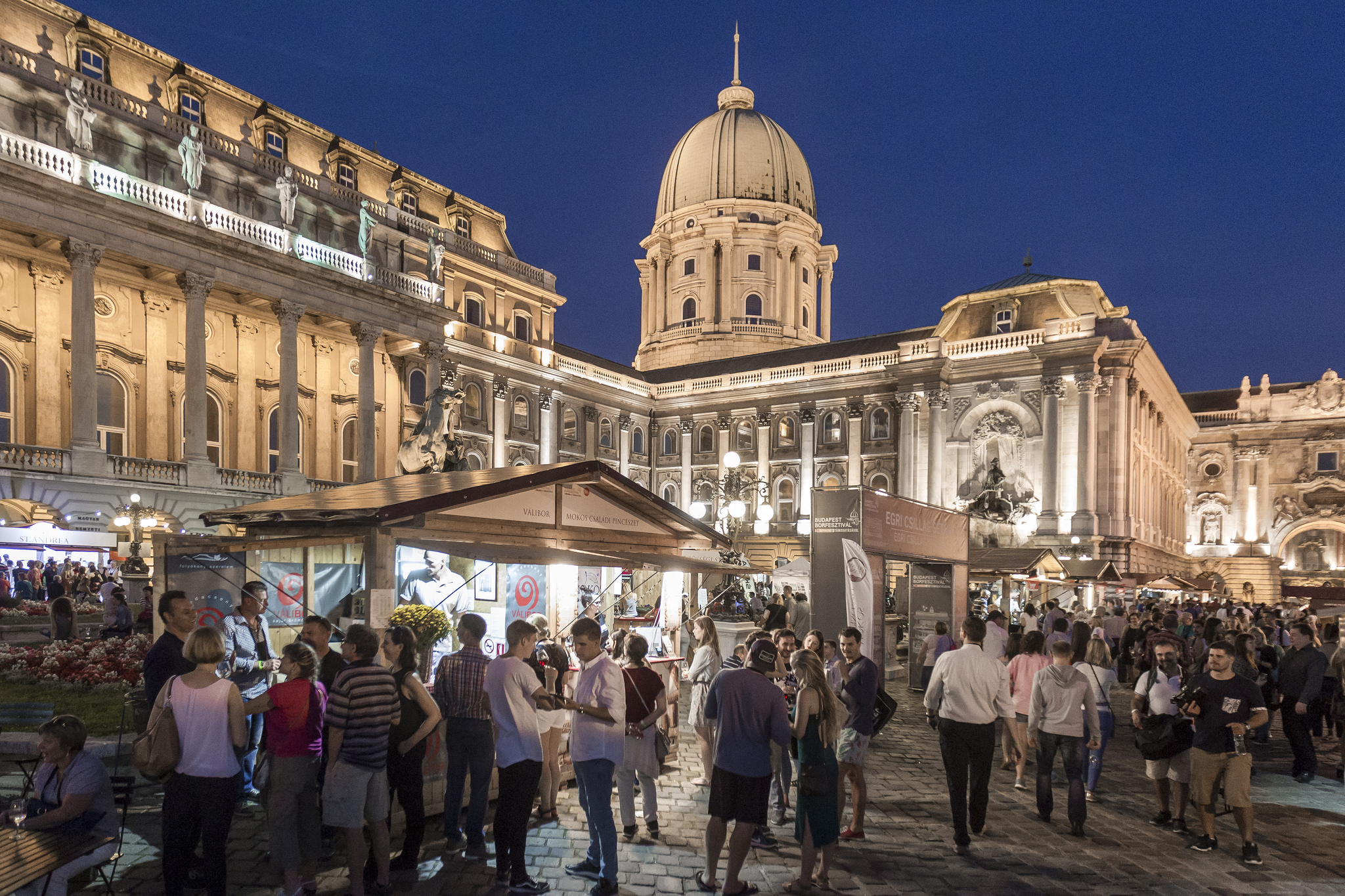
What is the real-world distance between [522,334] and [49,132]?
2299cm

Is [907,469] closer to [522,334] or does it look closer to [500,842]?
[522,334]

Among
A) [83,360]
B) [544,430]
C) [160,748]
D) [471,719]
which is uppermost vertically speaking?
[83,360]

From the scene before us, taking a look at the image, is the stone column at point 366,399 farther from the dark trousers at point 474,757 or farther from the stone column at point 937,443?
the stone column at point 937,443

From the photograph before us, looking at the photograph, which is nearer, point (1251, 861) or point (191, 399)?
point (1251, 861)

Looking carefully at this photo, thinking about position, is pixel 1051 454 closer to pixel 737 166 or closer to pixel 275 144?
pixel 275 144

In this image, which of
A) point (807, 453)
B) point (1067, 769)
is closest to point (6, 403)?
point (1067, 769)

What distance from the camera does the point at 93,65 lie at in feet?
93.9

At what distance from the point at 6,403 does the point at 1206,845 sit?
31.5 meters

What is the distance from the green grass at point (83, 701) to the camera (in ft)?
34.1

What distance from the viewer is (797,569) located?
2166cm

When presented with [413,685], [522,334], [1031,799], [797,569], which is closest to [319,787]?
[413,685]

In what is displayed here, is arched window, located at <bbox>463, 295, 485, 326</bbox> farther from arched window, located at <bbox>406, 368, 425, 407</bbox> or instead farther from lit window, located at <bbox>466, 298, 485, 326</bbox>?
arched window, located at <bbox>406, 368, 425, 407</bbox>

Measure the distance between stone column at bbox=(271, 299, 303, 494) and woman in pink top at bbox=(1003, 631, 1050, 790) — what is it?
85.6 ft

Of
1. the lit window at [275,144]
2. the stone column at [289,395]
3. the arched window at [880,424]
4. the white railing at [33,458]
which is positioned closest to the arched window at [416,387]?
the stone column at [289,395]
